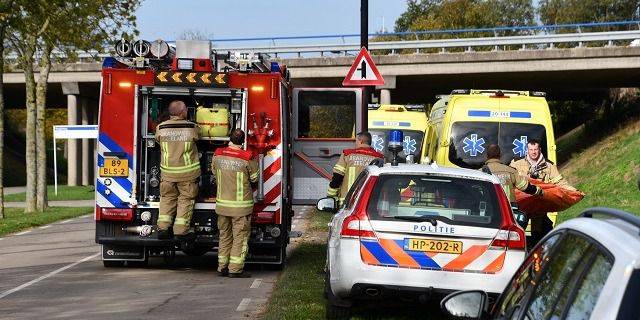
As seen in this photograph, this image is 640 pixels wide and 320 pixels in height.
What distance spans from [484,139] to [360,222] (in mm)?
7855

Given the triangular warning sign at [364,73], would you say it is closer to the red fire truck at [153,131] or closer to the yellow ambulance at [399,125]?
the red fire truck at [153,131]

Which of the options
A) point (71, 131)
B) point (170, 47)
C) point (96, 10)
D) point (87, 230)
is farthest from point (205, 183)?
point (71, 131)

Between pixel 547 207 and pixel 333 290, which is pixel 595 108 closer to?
pixel 547 207

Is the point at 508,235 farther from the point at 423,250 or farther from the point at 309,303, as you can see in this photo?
the point at 309,303

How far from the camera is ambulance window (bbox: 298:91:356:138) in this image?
15.4 metres

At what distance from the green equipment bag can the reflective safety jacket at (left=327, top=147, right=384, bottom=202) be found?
159 centimetres

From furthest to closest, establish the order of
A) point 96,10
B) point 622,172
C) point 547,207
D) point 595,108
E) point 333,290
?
point 595,108 → point 622,172 → point 96,10 → point 547,207 → point 333,290

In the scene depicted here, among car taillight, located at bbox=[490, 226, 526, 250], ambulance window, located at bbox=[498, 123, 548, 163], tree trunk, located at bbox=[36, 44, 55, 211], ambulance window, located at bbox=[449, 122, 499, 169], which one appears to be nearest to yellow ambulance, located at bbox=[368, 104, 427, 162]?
tree trunk, located at bbox=[36, 44, 55, 211]

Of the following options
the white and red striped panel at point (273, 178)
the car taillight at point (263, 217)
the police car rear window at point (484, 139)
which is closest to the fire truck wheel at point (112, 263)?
the car taillight at point (263, 217)

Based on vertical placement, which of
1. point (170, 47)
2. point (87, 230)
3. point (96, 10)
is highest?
point (96, 10)

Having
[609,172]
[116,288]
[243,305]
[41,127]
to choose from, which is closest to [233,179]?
[116,288]

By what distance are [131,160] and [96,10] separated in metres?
12.3

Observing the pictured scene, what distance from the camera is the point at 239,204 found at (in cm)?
1309

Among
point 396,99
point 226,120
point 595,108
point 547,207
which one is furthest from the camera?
point 396,99
